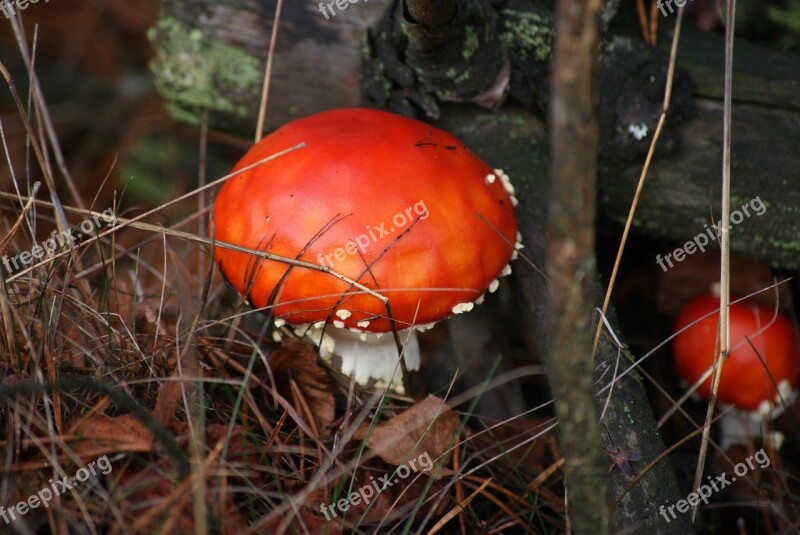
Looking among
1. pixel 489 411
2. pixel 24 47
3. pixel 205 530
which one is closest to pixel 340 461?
pixel 205 530

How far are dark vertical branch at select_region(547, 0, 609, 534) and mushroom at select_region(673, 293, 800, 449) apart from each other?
4.72ft

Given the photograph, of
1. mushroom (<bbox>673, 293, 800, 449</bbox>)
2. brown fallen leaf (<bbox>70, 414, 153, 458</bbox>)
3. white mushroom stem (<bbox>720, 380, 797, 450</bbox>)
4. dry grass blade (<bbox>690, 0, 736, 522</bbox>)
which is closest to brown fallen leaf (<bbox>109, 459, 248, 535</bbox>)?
brown fallen leaf (<bbox>70, 414, 153, 458</bbox>)

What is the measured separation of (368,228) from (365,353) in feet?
1.89

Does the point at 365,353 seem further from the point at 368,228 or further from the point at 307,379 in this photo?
the point at 368,228

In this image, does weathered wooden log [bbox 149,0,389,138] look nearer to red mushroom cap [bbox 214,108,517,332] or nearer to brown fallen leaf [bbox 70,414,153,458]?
red mushroom cap [bbox 214,108,517,332]

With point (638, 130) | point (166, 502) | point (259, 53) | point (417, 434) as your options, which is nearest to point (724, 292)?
point (638, 130)

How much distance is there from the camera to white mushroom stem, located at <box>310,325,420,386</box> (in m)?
2.12

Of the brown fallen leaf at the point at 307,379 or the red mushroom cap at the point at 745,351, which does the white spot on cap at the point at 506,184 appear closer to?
the brown fallen leaf at the point at 307,379

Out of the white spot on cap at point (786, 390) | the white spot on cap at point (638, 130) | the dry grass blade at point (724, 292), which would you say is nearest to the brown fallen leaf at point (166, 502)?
the dry grass blade at point (724, 292)

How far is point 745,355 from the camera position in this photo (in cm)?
249

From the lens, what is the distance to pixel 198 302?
88.0 inches

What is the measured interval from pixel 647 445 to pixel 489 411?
0.94 metres

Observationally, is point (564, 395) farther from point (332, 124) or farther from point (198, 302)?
point (198, 302)

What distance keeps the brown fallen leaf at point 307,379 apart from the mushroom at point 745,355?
52.6 inches
